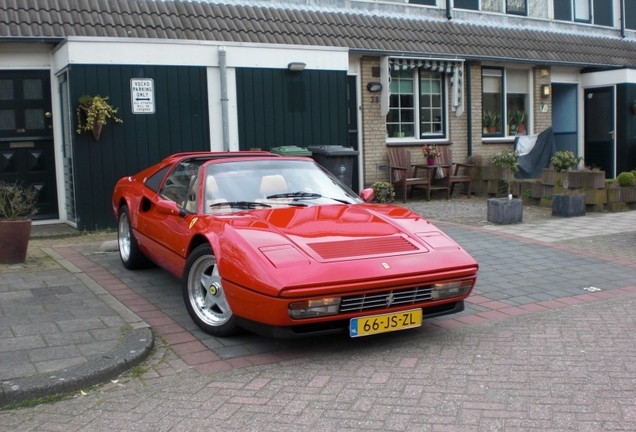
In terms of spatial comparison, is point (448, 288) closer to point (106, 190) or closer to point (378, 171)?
point (106, 190)

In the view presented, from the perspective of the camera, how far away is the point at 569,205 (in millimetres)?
11898

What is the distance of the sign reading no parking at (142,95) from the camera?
10.8 metres

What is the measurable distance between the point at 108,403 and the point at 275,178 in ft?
8.97

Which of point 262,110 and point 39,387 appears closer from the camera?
point 39,387

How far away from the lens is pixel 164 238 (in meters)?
6.48

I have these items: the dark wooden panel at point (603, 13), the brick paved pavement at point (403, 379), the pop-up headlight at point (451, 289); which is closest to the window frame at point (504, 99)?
the dark wooden panel at point (603, 13)

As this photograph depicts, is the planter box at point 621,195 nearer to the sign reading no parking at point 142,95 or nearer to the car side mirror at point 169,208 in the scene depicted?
the sign reading no parking at point 142,95

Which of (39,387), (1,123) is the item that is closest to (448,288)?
(39,387)

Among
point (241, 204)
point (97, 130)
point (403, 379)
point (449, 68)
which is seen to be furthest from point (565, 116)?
point (403, 379)

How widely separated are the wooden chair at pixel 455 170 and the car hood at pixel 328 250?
941cm

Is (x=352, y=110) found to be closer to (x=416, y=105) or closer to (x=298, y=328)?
(x=416, y=105)

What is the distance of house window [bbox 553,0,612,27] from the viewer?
1847cm

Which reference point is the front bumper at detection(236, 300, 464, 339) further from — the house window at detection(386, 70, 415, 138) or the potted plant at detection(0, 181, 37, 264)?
the house window at detection(386, 70, 415, 138)

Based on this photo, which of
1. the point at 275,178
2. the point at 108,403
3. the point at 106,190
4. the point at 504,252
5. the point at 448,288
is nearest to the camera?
the point at 108,403
